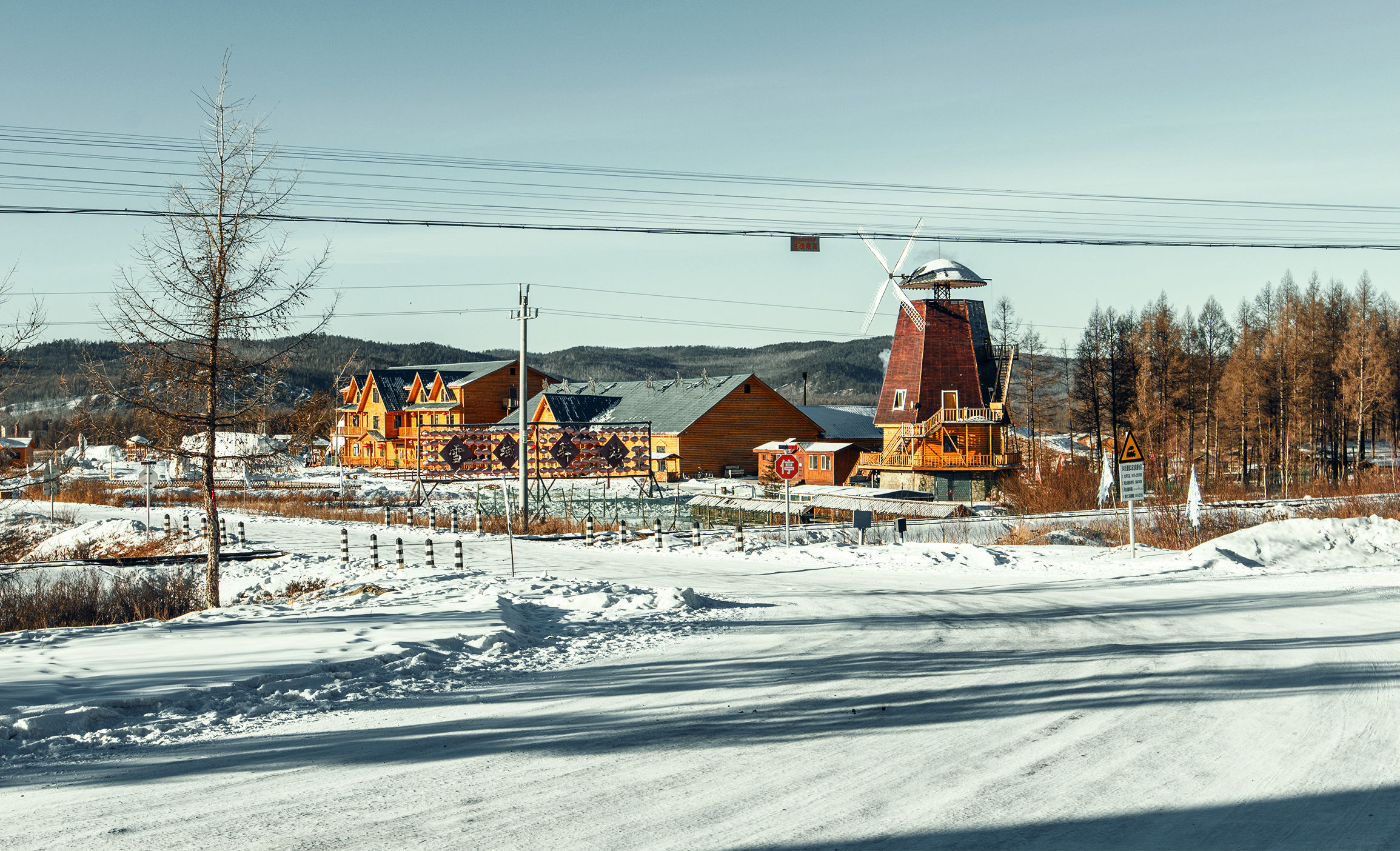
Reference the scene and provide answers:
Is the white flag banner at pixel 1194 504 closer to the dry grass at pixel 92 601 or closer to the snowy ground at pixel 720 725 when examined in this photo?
the snowy ground at pixel 720 725

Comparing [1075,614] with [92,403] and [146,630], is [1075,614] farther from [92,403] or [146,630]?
[92,403]

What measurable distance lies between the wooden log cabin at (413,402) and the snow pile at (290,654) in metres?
65.8

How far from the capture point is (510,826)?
569 cm

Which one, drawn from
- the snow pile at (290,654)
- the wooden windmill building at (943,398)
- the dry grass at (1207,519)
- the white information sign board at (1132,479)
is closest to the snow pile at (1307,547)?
the dry grass at (1207,519)

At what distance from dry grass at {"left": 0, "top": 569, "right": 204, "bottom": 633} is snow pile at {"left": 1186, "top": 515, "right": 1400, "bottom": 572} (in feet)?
66.4

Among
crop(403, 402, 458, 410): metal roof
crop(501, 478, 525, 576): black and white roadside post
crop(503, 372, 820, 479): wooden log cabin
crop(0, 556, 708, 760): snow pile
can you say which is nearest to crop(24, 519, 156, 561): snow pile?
crop(501, 478, 525, 576): black and white roadside post

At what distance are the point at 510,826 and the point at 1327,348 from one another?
8584 cm

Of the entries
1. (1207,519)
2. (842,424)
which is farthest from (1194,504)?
(842,424)

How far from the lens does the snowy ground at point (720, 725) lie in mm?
5750

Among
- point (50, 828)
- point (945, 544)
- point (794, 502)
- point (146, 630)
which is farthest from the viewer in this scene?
point (794, 502)

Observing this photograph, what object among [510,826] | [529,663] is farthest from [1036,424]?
[510,826]

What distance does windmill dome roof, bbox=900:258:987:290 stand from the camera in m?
58.8

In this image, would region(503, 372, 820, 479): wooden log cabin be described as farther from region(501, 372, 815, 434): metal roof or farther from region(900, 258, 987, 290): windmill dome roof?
region(900, 258, 987, 290): windmill dome roof

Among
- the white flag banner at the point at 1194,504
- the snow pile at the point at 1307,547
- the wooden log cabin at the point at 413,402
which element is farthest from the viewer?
the wooden log cabin at the point at 413,402
